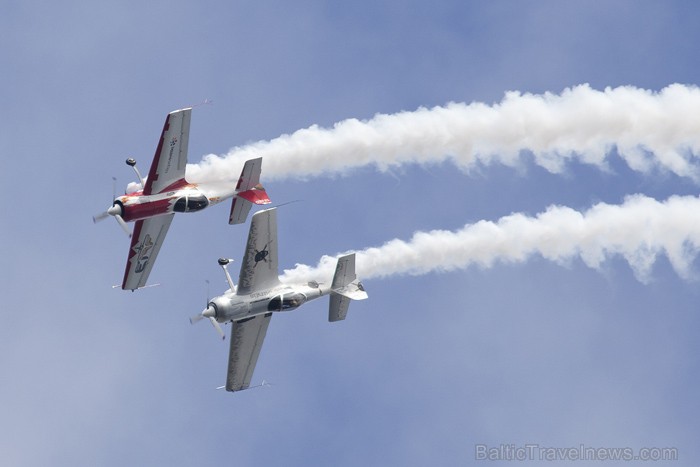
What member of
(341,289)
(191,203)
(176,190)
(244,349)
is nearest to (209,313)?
(244,349)

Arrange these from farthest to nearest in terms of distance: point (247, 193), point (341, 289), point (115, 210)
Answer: point (247, 193) → point (341, 289) → point (115, 210)

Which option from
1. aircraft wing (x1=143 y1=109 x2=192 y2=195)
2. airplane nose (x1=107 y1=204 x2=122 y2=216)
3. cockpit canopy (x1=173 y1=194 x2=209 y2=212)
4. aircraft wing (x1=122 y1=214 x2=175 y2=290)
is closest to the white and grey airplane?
cockpit canopy (x1=173 y1=194 x2=209 y2=212)

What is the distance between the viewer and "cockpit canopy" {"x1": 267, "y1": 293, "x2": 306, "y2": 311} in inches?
4210

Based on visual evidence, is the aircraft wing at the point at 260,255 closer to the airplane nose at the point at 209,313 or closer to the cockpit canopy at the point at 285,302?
the cockpit canopy at the point at 285,302

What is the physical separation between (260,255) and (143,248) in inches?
265

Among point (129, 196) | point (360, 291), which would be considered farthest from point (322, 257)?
point (129, 196)

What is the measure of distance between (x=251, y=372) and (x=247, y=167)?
9.60 meters

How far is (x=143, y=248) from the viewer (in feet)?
363

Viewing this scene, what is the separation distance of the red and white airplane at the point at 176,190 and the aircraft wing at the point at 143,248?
73 cm

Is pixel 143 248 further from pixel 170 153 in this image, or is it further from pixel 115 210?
pixel 170 153

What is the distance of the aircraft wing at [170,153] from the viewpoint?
352ft

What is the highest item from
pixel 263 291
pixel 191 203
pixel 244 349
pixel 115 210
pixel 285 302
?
pixel 191 203

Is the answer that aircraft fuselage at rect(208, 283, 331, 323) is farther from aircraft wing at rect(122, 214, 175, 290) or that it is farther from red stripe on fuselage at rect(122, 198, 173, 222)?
aircraft wing at rect(122, 214, 175, 290)

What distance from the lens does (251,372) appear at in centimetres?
11019
